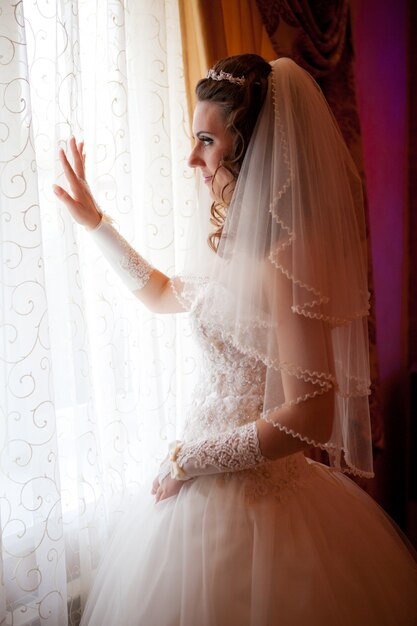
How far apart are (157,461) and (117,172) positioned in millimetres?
837

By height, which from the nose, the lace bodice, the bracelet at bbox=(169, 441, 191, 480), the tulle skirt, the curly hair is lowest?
the tulle skirt

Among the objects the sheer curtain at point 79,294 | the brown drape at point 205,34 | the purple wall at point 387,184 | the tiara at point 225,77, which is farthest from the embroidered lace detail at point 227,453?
the purple wall at point 387,184

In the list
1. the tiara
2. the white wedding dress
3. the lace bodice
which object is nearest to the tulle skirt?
the white wedding dress

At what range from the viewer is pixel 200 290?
120cm

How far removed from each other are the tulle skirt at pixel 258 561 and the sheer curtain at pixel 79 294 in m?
0.17

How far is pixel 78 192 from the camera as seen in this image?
1.20 meters

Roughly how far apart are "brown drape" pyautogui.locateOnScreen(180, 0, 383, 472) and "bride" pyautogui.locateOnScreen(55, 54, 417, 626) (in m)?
0.40

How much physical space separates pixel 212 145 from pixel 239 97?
4.6 inches

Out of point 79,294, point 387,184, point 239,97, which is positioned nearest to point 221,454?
point 79,294

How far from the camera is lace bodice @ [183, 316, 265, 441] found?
113 centimetres

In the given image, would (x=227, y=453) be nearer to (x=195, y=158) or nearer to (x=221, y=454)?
(x=221, y=454)

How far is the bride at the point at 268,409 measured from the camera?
3.21 ft

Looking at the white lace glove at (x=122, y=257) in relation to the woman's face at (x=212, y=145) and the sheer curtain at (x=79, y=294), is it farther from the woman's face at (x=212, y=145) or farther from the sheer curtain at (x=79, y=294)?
the woman's face at (x=212, y=145)

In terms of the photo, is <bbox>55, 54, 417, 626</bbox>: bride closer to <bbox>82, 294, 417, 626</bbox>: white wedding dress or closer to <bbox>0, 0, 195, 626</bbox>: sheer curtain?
<bbox>82, 294, 417, 626</bbox>: white wedding dress
